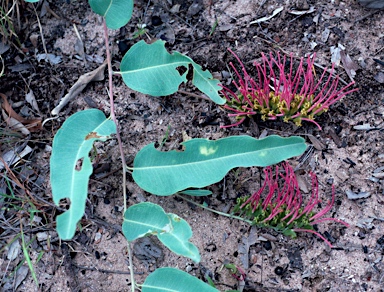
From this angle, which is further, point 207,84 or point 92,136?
point 207,84

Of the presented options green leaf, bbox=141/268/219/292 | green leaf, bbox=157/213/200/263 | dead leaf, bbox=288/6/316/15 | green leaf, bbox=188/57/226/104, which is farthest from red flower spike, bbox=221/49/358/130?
green leaf, bbox=141/268/219/292

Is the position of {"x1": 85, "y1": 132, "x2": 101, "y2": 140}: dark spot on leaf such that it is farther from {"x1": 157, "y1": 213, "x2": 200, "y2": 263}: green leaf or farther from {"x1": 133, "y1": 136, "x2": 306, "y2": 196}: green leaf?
{"x1": 157, "y1": 213, "x2": 200, "y2": 263}: green leaf

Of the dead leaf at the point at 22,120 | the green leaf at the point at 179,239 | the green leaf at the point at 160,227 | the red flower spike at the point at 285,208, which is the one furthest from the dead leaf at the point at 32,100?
the red flower spike at the point at 285,208

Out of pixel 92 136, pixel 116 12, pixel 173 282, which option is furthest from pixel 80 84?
pixel 173 282

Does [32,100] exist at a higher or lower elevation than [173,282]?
higher

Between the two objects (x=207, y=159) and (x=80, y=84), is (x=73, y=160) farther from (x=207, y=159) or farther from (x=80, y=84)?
(x=80, y=84)

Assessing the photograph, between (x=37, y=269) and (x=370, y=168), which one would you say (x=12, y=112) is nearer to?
(x=37, y=269)

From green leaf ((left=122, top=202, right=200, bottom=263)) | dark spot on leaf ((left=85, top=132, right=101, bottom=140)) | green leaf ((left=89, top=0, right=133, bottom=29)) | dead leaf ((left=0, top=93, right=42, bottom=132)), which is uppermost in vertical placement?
green leaf ((left=89, top=0, right=133, bottom=29))

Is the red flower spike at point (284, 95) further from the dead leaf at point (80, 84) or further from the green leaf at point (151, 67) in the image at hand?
the dead leaf at point (80, 84)
